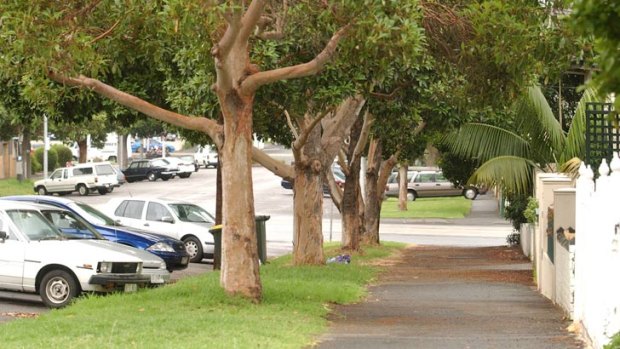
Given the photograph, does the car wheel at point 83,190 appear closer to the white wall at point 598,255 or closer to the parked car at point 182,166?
the parked car at point 182,166

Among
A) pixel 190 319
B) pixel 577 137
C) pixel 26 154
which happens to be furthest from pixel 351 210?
pixel 26 154

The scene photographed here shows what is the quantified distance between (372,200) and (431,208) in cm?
2156

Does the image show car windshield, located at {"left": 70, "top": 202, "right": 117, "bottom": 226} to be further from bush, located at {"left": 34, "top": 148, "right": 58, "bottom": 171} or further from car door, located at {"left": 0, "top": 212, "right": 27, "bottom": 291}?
bush, located at {"left": 34, "top": 148, "right": 58, "bottom": 171}

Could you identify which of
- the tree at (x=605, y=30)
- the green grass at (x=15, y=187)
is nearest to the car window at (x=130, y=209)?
the tree at (x=605, y=30)

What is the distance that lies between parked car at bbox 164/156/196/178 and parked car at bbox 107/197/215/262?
4317 cm

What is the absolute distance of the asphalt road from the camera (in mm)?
23516

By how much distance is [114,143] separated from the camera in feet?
332

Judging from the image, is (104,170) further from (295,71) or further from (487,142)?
(295,71)

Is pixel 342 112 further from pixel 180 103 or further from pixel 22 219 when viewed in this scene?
pixel 22 219

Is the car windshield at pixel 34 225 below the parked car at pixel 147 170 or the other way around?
below

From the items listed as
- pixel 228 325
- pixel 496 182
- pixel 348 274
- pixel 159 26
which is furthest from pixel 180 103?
pixel 496 182

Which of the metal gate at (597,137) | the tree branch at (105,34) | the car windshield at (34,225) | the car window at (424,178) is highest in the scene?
the tree branch at (105,34)

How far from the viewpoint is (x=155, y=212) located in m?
27.2

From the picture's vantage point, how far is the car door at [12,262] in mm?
16094
